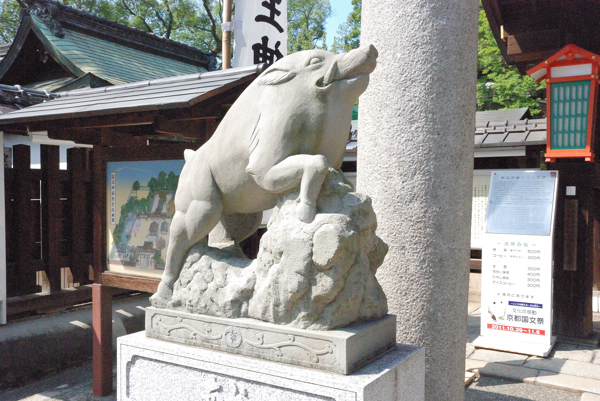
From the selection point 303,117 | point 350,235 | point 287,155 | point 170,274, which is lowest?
point 170,274

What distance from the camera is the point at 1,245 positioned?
193 inches

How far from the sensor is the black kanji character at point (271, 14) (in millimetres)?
5938

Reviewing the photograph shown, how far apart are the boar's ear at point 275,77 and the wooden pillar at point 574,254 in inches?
185

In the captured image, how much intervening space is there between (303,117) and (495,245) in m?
4.12

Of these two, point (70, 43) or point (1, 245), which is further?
point (70, 43)

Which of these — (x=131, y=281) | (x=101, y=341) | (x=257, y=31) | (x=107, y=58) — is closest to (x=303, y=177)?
(x=131, y=281)

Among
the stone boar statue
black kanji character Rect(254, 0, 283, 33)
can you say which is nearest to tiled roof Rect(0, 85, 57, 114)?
black kanji character Rect(254, 0, 283, 33)

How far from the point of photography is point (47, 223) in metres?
5.57

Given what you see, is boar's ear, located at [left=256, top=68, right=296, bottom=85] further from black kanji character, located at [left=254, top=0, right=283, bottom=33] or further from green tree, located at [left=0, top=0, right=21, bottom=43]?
green tree, located at [left=0, top=0, right=21, bottom=43]

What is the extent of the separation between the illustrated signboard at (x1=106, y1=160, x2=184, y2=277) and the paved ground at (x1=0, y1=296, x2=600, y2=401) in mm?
1324

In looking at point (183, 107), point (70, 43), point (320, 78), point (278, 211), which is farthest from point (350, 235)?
point (70, 43)

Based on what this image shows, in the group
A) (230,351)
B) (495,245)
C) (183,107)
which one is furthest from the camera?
(495,245)

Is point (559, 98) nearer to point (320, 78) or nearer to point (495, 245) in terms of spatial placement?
point (495, 245)

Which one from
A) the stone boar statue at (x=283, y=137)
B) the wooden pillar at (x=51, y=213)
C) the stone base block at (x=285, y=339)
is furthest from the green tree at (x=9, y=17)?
the stone base block at (x=285, y=339)
